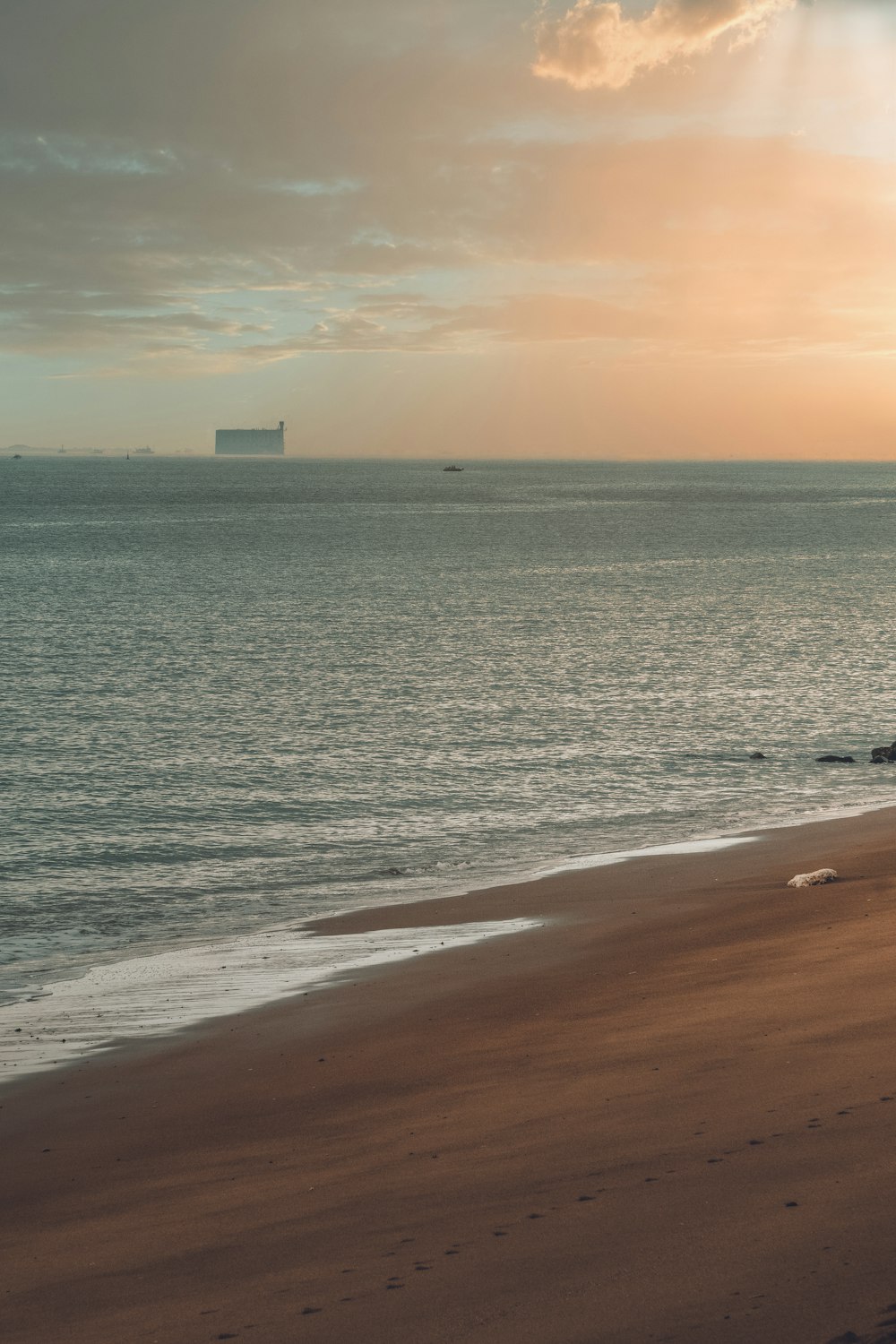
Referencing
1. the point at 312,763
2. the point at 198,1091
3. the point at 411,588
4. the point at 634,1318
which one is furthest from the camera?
the point at 411,588

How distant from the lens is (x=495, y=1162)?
9086 mm

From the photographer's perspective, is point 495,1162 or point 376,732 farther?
point 376,732

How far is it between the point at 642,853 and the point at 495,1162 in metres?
16.2

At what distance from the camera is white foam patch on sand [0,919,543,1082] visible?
14617 millimetres

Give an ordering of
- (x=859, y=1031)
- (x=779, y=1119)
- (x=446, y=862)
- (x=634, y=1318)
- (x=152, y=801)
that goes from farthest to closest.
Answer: (x=152, y=801), (x=446, y=862), (x=859, y=1031), (x=779, y=1119), (x=634, y=1318)

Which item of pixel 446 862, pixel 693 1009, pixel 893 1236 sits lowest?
pixel 446 862

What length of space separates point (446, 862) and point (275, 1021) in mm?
10542

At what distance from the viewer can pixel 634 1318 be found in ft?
21.4

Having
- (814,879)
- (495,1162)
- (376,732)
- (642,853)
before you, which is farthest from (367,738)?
(495,1162)

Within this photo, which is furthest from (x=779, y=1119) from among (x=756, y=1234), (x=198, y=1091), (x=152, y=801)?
(x=152, y=801)

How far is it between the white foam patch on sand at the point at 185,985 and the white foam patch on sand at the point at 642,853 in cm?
454

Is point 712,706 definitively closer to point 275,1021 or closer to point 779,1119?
point 275,1021

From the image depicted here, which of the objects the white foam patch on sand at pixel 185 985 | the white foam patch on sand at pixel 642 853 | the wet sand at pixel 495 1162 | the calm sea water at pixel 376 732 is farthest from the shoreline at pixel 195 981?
the white foam patch on sand at pixel 642 853

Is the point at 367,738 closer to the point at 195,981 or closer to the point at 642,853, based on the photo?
the point at 642,853
